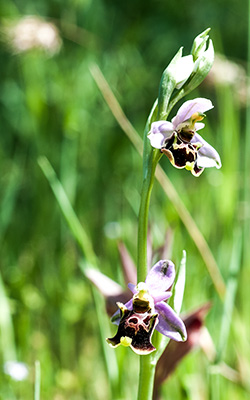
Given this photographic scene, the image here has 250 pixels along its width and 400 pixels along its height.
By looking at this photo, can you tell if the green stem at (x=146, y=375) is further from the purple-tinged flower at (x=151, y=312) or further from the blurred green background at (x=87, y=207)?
the blurred green background at (x=87, y=207)

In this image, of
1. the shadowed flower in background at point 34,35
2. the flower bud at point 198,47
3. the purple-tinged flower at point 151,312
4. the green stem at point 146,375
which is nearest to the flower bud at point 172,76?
the flower bud at point 198,47

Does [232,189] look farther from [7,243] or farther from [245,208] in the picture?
[7,243]

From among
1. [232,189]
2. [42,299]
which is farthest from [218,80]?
[42,299]

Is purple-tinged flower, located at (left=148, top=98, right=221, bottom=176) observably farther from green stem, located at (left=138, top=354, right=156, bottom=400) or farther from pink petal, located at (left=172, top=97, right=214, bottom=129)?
green stem, located at (left=138, top=354, right=156, bottom=400)

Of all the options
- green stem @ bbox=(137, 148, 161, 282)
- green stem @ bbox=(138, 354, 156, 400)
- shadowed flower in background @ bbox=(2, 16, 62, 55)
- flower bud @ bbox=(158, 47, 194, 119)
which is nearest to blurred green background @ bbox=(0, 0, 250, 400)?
shadowed flower in background @ bbox=(2, 16, 62, 55)

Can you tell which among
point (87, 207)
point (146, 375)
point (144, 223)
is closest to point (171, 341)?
point (146, 375)

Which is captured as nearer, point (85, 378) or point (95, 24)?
point (85, 378)

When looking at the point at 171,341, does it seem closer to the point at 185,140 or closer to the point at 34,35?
the point at 185,140
